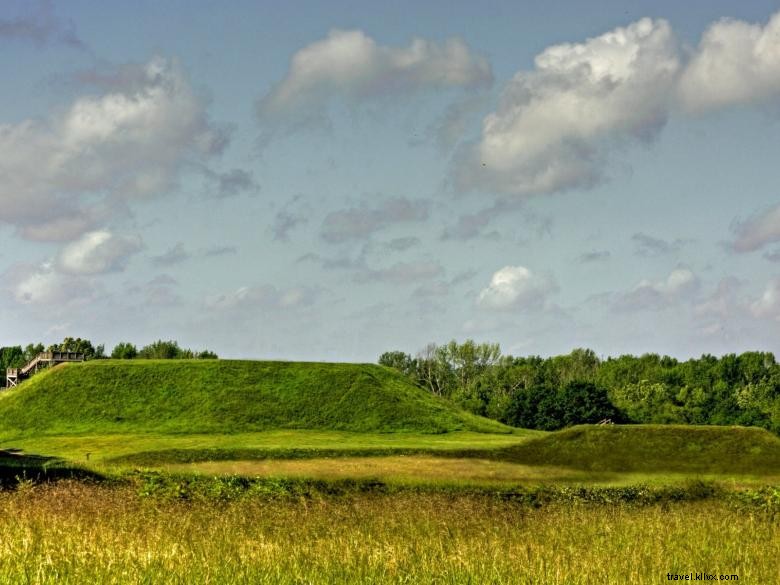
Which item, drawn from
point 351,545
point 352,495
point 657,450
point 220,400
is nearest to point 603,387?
point 220,400

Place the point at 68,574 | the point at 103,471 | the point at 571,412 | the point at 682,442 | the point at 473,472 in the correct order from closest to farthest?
the point at 68,574 < the point at 103,471 < the point at 473,472 < the point at 682,442 < the point at 571,412

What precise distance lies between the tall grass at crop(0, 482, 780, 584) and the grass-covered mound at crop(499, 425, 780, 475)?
30.8 m

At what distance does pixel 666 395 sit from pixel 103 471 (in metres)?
95.2

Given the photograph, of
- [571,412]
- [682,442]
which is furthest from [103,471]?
[571,412]

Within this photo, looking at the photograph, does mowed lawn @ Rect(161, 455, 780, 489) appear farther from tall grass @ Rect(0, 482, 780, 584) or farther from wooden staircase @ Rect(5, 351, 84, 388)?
wooden staircase @ Rect(5, 351, 84, 388)

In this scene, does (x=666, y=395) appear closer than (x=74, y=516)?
No

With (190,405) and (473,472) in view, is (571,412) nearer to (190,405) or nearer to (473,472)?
(190,405)

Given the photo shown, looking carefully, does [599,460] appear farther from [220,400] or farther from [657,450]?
[220,400]

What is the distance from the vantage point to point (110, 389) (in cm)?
7969

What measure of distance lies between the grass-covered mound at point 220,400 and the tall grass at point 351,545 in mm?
56006

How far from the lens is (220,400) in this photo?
251ft

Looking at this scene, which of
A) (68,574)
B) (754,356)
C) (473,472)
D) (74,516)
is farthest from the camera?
(754,356)

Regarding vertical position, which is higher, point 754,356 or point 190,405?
point 754,356

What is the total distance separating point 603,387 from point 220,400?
51.3 metres
